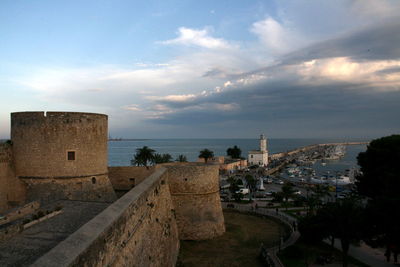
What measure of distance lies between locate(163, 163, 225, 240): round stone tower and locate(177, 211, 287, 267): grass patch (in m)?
0.60

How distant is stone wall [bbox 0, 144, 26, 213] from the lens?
1121cm

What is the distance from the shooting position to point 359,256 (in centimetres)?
1603

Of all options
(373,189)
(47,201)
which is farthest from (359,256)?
(47,201)

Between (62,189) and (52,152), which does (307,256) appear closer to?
(62,189)

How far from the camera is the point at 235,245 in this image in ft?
55.3

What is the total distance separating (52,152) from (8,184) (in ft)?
6.41

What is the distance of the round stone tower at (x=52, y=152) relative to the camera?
11.5m

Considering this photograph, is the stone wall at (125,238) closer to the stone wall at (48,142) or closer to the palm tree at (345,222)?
the stone wall at (48,142)

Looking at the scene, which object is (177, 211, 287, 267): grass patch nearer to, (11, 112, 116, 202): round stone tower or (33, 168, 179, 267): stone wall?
(33, 168, 179, 267): stone wall

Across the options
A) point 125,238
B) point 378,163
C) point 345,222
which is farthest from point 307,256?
point 125,238

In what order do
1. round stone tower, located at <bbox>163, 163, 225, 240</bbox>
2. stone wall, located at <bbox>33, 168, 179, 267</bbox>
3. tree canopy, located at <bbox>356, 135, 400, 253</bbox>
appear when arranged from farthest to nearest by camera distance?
round stone tower, located at <bbox>163, 163, 225, 240</bbox>, tree canopy, located at <bbox>356, 135, 400, 253</bbox>, stone wall, located at <bbox>33, 168, 179, 267</bbox>

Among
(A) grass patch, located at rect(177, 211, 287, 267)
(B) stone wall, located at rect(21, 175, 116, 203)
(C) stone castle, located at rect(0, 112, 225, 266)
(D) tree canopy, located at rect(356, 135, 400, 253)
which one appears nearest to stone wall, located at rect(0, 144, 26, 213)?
(C) stone castle, located at rect(0, 112, 225, 266)

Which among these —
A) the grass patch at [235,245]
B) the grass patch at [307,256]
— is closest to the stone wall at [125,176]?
the grass patch at [235,245]

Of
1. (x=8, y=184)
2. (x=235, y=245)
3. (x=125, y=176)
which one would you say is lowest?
(x=235, y=245)
